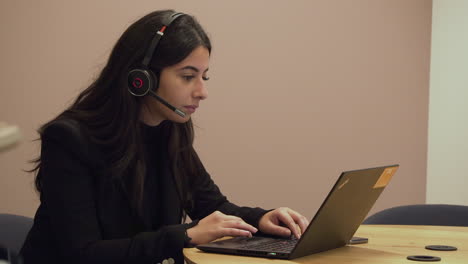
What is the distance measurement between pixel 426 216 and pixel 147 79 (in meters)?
1.26

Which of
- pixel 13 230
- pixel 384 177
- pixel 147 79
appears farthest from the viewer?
pixel 13 230

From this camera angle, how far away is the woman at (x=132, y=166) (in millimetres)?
1465

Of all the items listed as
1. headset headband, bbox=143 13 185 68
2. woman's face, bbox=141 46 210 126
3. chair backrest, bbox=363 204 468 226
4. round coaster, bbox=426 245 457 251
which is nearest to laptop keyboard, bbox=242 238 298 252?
round coaster, bbox=426 245 457 251

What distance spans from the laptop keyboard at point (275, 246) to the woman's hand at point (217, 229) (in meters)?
0.04

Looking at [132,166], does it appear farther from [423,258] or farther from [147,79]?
[423,258]

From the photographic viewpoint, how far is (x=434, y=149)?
10.7 feet

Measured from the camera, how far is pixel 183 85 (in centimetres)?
170

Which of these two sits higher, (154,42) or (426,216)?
(154,42)

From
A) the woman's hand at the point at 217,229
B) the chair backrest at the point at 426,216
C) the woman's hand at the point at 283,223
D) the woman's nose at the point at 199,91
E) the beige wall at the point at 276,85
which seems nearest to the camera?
the woman's hand at the point at 217,229

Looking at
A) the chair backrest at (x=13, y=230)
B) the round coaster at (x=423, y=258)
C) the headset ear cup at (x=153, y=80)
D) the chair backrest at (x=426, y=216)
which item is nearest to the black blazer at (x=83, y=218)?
the headset ear cup at (x=153, y=80)

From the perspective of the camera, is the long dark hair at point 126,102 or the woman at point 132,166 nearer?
the woman at point 132,166

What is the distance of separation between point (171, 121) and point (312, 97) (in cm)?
129

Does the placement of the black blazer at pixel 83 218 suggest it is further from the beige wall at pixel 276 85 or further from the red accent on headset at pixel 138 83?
the beige wall at pixel 276 85

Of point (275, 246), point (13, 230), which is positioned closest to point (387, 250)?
point (275, 246)
